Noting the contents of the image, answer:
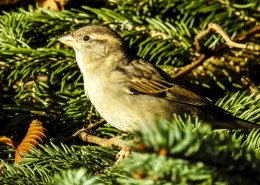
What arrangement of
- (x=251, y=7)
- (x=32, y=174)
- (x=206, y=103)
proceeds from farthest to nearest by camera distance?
(x=251, y=7)
(x=206, y=103)
(x=32, y=174)

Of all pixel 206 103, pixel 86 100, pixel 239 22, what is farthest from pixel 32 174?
pixel 239 22

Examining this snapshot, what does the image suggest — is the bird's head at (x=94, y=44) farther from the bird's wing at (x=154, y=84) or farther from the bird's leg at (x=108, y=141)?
the bird's leg at (x=108, y=141)

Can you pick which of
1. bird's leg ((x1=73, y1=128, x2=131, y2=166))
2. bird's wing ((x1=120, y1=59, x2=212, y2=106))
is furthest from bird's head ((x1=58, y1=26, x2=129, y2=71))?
bird's leg ((x1=73, y1=128, x2=131, y2=166))

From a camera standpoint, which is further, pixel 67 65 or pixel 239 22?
pixel 239 22

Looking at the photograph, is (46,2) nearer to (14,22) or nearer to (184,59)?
(14,22)

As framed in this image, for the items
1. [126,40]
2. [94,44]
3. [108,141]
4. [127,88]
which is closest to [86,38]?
[94,44]

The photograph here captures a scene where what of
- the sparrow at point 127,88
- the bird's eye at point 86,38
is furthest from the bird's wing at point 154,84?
the bird's eye at point 86,38
